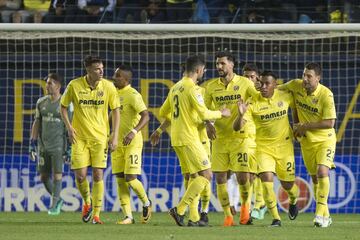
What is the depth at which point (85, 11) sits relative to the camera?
73.6 feet

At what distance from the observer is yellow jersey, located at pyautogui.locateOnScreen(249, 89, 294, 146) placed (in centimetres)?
1630

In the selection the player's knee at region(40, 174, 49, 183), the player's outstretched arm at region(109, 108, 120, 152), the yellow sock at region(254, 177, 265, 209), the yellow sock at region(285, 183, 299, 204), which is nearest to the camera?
the player's outstretched arm at region(109, 108, 120, 152)

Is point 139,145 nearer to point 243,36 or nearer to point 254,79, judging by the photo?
point 254,79

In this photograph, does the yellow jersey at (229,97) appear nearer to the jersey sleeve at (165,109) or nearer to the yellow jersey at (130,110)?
the jersey sleeve at (165,109)

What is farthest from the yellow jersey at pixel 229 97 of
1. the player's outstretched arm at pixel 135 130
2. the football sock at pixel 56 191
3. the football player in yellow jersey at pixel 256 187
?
the football sock at pixel 56 191

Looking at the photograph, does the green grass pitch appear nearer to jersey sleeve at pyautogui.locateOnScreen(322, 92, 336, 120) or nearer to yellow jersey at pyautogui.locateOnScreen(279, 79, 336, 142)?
yellow jersey at pyautogui.locateOnScreen(279, 79, 336, 142)

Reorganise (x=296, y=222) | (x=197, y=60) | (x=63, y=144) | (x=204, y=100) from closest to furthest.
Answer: (x=197, y=60), (x=204, y=100), (x=296, y=222), (x=63, y=144)

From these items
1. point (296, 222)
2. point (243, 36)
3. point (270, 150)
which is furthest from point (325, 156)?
point (243, 36)

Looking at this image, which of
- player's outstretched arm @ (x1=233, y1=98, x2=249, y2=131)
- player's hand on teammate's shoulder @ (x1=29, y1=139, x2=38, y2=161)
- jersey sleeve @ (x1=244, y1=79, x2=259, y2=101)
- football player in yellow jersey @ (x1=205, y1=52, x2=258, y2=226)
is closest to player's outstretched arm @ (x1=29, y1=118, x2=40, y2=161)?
player's hand on teammate's shoulder @ (x1=29, y1=139, x2=38, y2=161)

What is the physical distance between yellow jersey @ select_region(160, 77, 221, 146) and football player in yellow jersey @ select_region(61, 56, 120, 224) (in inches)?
47.5

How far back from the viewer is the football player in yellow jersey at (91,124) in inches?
639

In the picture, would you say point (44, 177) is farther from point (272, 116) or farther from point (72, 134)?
point (272, 116)

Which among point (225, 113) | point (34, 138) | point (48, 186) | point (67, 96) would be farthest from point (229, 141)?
point (48, 186)

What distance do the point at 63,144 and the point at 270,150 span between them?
4804mm
